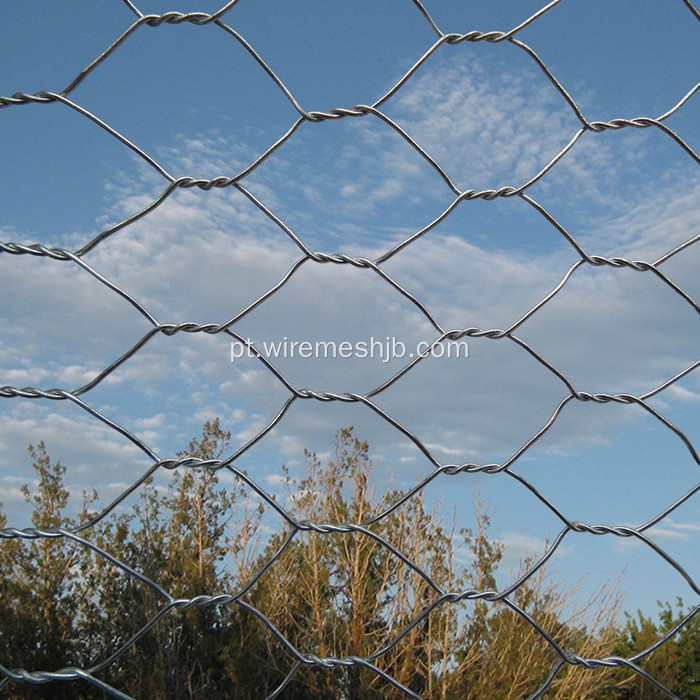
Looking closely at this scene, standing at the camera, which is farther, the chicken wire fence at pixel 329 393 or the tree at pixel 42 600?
the tree at pixel 42 600

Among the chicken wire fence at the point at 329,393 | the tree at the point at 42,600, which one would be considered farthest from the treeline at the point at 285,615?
the chicken wire fence at the point at 329,393

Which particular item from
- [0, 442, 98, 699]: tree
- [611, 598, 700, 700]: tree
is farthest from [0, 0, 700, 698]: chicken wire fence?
[0, 442, 98, 699]: tree

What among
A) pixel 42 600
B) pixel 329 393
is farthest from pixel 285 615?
pixel 329 393

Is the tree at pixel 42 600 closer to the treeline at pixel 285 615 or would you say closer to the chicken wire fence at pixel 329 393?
the treeline at pixel 285 615

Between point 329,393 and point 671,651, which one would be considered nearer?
point 329,393

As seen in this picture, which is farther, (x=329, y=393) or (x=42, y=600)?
(x=42, y=600)

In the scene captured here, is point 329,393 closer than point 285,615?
Yes

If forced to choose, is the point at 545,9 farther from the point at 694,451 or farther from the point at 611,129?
the point at 694,451

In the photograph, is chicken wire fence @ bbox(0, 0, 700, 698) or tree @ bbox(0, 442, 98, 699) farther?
tree @ bbox(0, 442, 98, 699)

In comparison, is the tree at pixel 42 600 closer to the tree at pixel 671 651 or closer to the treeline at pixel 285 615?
the treeline at pixel 285 615

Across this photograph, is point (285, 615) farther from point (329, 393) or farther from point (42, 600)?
point (329, 393)

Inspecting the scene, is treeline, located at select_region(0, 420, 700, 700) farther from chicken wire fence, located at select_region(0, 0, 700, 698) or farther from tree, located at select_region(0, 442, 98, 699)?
chicken wire fence, located at select_region(0, 0, 700, 698)

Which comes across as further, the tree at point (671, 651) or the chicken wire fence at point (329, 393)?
the tree at point (671, 651)

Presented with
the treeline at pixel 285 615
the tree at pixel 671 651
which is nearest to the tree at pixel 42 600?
the treeline at pixel 285 615
